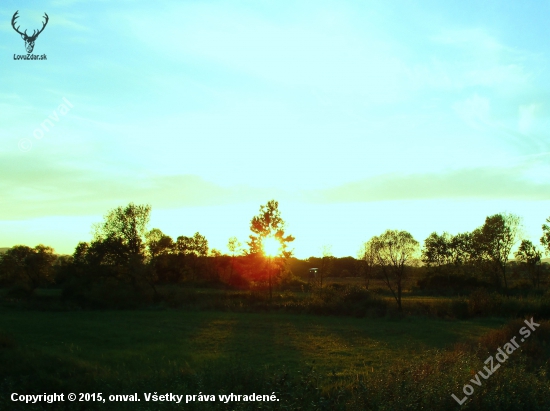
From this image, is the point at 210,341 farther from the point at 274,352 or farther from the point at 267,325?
the point at 267,325

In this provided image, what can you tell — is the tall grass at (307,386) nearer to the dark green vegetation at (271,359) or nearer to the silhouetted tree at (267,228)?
the dark green vegetation at (271,359)

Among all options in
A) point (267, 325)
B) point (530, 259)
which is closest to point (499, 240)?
point (530, 259)

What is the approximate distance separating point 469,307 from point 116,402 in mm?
34967

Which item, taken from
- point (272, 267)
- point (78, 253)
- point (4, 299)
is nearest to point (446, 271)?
point (272, 267)

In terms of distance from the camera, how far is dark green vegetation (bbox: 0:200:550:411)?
32.6ft

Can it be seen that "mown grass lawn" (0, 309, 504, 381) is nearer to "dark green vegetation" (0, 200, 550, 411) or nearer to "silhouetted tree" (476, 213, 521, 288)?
"dark green vegetation" (0, 200, 550, 411)

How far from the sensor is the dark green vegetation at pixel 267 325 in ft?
32.6

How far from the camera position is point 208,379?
1109cm

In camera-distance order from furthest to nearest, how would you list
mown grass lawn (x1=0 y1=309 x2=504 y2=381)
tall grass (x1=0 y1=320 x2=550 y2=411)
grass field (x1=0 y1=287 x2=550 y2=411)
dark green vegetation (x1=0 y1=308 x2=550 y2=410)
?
1. mown grass lawn (x1=0 y1=309 x2=504 y2=381)
2. grass field (x1=0 y1=287 x2=550 y2=411)
3. dark green vegetation (x1=0 y1=308 x2=550 y2=410)
4. tall grass (x1=0 y1=320 x2=550 y2=411)

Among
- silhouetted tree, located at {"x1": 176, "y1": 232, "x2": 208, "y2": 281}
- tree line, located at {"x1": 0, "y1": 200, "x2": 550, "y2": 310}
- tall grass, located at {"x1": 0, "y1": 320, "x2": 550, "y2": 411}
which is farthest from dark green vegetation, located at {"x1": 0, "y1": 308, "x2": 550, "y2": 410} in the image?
silhouetted tree, located at {"x1": 176, "y1": 232, "x2": 208, "y2": 281}

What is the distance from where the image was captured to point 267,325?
107 ft

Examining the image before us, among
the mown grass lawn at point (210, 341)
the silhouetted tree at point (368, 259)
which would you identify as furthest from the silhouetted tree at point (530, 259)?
the mown grass lawn at point (210, 341)

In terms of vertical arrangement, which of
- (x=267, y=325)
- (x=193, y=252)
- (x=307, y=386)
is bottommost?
(x=267, y=325)

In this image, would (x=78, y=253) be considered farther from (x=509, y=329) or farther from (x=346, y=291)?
(x=509, y=329)
